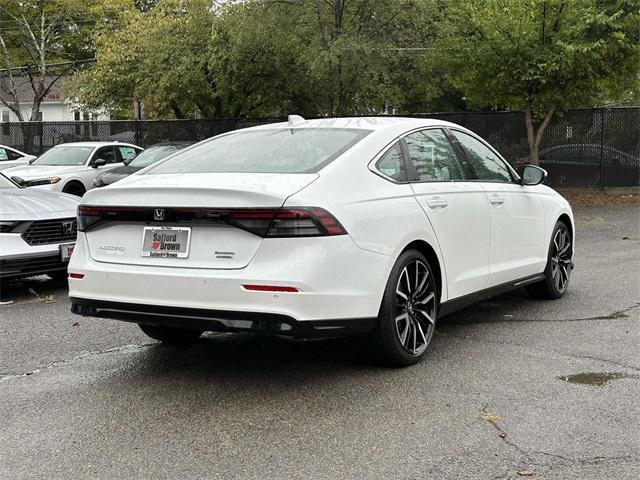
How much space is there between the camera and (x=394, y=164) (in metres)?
5.12

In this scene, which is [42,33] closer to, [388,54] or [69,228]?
[388,54]

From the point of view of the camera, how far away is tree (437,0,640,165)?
16281 mm

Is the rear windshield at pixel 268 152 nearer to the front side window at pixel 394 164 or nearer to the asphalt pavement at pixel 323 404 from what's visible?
the front side window at pixel 394 164

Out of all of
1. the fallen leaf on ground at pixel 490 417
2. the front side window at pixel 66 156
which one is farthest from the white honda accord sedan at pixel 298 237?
the front side window at pixel 66 156

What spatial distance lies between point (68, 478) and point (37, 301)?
15.2ft

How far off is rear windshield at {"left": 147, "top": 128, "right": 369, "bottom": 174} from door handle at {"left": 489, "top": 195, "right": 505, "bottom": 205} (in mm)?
1397

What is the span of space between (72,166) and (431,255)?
1308 centimetres

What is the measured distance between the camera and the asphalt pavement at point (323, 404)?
3566 mm

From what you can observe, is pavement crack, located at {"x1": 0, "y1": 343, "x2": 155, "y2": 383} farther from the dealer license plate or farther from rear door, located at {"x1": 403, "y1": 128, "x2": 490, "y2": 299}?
rear door, located at {"x1": 403, "y1": 128, "x2": 490, "y2": 299}

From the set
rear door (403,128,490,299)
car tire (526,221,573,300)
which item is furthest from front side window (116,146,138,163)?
rear door (403,128,490,299)

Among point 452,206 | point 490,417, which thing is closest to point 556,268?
point 452,206

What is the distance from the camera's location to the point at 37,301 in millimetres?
7707

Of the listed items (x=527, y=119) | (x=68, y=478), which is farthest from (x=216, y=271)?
(x=527, y=119)

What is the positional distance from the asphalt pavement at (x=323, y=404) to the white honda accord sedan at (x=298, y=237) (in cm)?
39
